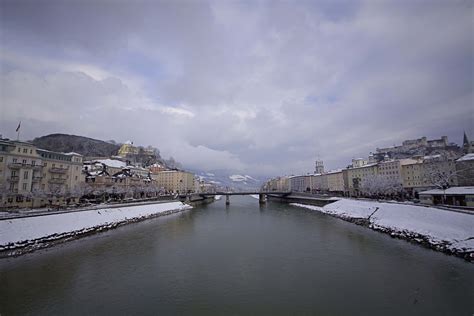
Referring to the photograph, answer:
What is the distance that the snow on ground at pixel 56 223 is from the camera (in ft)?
75.3

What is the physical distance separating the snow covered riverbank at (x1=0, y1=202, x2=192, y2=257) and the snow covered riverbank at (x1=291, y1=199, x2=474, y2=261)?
122 ft

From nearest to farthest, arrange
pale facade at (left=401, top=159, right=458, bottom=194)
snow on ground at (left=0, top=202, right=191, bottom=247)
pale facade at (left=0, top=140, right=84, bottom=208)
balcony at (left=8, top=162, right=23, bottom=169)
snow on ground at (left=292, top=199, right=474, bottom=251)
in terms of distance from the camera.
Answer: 1. snow on ground at (left=292, top=199, right=474, bottom=251)
2. snow on ground at (left=0, top=202, right=191, bottom=247)
3. pale facade at (left=0, top=140, right=84, bottom=208)
4. balcony at (left=8, top=162, right=23, bottom=169)
5. pale facade at (left=401, top=159, right=458, bottom=194)

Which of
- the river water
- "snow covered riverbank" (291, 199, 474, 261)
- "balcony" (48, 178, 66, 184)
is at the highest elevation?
"balcony" (48, 178, 66, 184)

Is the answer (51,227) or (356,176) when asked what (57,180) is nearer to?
(51,227)

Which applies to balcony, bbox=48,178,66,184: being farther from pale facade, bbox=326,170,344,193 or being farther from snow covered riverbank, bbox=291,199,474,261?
pale facade, bbox=326,170,344,193

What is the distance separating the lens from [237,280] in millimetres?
15781

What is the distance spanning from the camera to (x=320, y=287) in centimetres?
1452

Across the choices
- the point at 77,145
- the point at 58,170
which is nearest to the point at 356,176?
the point at 58,170

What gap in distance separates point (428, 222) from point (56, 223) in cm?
4262

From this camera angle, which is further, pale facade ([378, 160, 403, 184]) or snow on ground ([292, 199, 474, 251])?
pale facade ([378, 160, 403, 184])

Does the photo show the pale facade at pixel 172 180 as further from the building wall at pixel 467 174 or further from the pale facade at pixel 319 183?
the building wall at pixel 467 174

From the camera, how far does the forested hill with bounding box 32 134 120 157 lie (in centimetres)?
13575

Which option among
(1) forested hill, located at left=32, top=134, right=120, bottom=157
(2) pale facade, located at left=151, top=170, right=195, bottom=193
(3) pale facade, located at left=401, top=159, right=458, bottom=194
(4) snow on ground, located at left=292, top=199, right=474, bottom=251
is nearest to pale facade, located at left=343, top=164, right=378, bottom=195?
(3) pale facade, located at left=401, top=159, right=458, bottom=194

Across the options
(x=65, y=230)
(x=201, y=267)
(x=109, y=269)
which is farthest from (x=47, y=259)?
(x=201, y=267)
